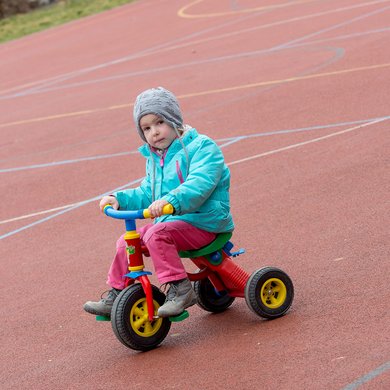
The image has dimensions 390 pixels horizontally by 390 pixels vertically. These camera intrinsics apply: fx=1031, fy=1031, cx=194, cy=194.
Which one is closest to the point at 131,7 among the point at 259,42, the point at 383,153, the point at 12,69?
the point at 12,69

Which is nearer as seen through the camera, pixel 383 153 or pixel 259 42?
pixel 383 153

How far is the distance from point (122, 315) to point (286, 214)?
2796 millimetres

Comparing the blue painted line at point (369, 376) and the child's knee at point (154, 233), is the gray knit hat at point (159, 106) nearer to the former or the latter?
the child's knee at point (154, 233)

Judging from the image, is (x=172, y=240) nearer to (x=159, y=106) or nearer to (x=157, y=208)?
(x=157, y=208)

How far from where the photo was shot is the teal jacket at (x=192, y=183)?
5.56 meters

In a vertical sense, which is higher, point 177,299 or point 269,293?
point 177,299

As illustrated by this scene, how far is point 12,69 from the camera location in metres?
22.4

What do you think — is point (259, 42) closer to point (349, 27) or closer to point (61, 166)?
point (349, 27)

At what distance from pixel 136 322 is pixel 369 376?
4.78 ft

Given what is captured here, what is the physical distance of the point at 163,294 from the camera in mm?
5781

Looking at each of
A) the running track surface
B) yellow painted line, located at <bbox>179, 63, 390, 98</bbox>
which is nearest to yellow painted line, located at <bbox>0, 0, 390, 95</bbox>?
the running track surface

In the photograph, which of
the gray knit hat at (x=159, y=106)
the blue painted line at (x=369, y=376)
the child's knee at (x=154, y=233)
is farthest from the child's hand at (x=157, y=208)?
the blue painted line at (x=369, y=376)

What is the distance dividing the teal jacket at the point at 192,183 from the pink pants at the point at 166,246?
6 cm

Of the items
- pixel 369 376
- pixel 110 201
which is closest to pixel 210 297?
pixel 110 201
